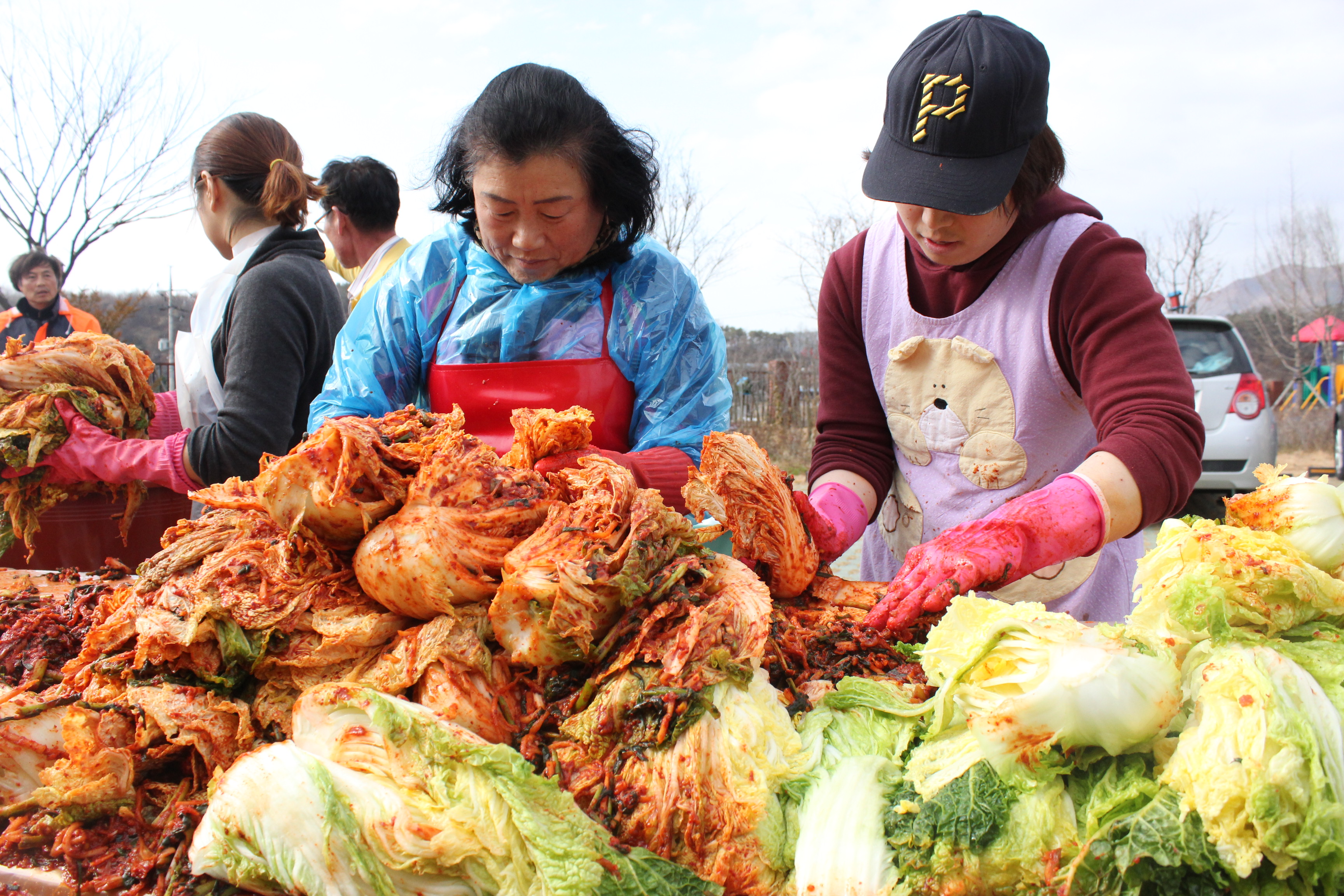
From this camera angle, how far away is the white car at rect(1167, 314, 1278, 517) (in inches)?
340

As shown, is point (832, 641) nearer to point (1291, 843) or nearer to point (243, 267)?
point (1291, 843)

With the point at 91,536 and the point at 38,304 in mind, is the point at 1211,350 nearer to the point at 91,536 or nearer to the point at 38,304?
Answer: the point at 91,536

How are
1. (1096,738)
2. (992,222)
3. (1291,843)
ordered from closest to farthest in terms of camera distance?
1. (1291,843)
2. (1096,738)
3. (992,222)

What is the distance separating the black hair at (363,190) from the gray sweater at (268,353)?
1744mm

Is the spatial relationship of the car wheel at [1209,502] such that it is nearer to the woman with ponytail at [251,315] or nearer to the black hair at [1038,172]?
the black hair at [1038,172]

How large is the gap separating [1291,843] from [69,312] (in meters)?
10.5

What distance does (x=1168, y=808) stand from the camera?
1201mm

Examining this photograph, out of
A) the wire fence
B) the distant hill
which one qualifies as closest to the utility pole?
the wire fence

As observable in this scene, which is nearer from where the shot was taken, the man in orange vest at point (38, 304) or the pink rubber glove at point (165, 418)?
the pink rubber glove at point (165, 418)

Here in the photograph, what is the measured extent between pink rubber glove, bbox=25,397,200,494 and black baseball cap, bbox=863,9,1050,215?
2.64 meters

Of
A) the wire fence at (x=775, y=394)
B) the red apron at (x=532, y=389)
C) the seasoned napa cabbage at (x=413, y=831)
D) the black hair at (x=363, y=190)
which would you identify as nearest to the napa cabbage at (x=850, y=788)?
the seasoned napa cabbage at (x=413, y=831)

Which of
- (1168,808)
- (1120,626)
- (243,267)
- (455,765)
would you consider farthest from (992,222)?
(243,267)

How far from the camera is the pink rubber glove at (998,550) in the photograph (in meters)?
1.83

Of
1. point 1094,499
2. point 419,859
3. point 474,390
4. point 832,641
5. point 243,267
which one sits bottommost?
point 419,859
